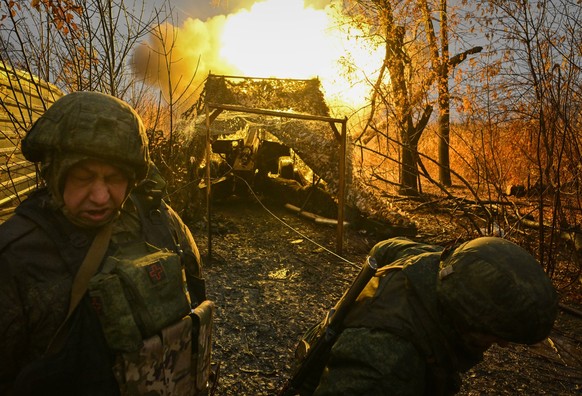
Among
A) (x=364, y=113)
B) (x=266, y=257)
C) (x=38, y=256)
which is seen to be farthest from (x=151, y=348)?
(x=364, y=113)

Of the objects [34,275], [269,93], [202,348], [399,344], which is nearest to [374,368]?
[399,344]

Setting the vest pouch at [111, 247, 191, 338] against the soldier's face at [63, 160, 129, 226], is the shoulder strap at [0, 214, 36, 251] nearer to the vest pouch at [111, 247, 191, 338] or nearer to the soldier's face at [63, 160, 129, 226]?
the soldier's face at [63, 160, 129, 226]

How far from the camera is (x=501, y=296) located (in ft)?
5.53

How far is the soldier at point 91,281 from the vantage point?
1.56 metres

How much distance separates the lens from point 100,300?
1632mm

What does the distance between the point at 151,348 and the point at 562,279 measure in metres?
6.98

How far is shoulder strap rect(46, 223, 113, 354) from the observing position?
1.60m

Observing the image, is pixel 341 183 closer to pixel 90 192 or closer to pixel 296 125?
pixel 296 125

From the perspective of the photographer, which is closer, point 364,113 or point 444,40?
point 444,40

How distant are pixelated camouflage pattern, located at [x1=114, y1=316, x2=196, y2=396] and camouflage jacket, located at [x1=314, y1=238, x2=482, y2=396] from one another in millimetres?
666

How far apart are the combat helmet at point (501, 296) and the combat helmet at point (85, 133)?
169 cm

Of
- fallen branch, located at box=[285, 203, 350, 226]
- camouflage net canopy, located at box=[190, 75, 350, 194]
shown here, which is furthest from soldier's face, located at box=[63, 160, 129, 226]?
fallen branch, located at box=[285, 203, 350, 226]

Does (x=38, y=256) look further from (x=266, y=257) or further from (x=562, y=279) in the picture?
(x=562, y=279)

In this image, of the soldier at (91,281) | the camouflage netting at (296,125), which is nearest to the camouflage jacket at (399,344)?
the soldier at (91,281)
